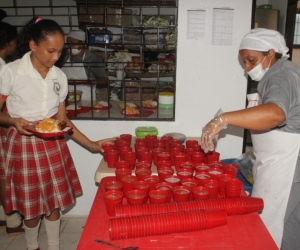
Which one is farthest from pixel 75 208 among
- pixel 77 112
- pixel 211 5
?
pixel 211 5

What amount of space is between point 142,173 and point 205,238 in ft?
1.90

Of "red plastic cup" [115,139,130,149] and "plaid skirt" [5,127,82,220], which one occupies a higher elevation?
"red plastic cup" [115,139,130,149]

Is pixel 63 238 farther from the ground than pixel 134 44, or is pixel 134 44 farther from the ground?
pixel 134 44

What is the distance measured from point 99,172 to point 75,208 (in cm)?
125

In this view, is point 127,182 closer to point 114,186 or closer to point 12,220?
point 114,186

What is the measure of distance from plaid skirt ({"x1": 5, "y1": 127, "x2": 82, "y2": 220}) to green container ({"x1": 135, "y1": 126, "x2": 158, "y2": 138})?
2.18 ft

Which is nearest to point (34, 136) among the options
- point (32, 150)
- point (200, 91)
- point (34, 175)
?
point (32, 150)

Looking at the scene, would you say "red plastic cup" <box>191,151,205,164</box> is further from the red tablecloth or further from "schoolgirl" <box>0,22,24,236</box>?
"schoolgirl" <box>0,22,24,236</box>

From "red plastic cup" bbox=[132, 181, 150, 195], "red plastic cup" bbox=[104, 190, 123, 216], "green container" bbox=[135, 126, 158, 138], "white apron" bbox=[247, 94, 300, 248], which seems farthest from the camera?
"green container" bbox=[135, 126, 158, 138]

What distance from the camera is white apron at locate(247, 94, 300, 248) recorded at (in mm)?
1733

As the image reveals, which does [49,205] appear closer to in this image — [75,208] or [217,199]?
[75,208]

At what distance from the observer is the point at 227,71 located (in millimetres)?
2590

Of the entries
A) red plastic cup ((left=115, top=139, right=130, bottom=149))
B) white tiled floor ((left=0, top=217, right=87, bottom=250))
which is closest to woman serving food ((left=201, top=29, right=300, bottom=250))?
red plastic cup ((left=115, top=139, right=130, bottom=149))

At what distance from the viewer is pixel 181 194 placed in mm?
1471
